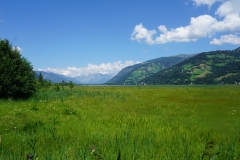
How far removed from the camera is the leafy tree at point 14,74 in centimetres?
2312

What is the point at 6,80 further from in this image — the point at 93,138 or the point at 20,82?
the point at 93,138

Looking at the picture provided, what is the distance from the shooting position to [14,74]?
24.0 m

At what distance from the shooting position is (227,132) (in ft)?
25.2

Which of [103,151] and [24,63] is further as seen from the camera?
[24,63]

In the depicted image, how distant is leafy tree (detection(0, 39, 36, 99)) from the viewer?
75.9ft

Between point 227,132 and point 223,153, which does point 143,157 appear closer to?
point 223,153

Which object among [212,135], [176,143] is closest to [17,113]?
[176,143]

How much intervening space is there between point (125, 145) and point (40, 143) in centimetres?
261

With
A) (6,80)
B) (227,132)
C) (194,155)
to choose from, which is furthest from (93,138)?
(6,80)

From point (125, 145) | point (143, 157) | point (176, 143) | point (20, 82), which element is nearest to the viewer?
point (143, 157)

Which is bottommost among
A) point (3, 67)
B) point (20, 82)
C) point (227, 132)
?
point (227, 132)

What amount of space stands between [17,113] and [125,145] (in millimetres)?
9016

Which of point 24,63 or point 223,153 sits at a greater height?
point 24,63

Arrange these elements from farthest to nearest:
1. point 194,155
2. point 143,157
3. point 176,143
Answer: point 176,143 → point 194,155 → point 143,157
